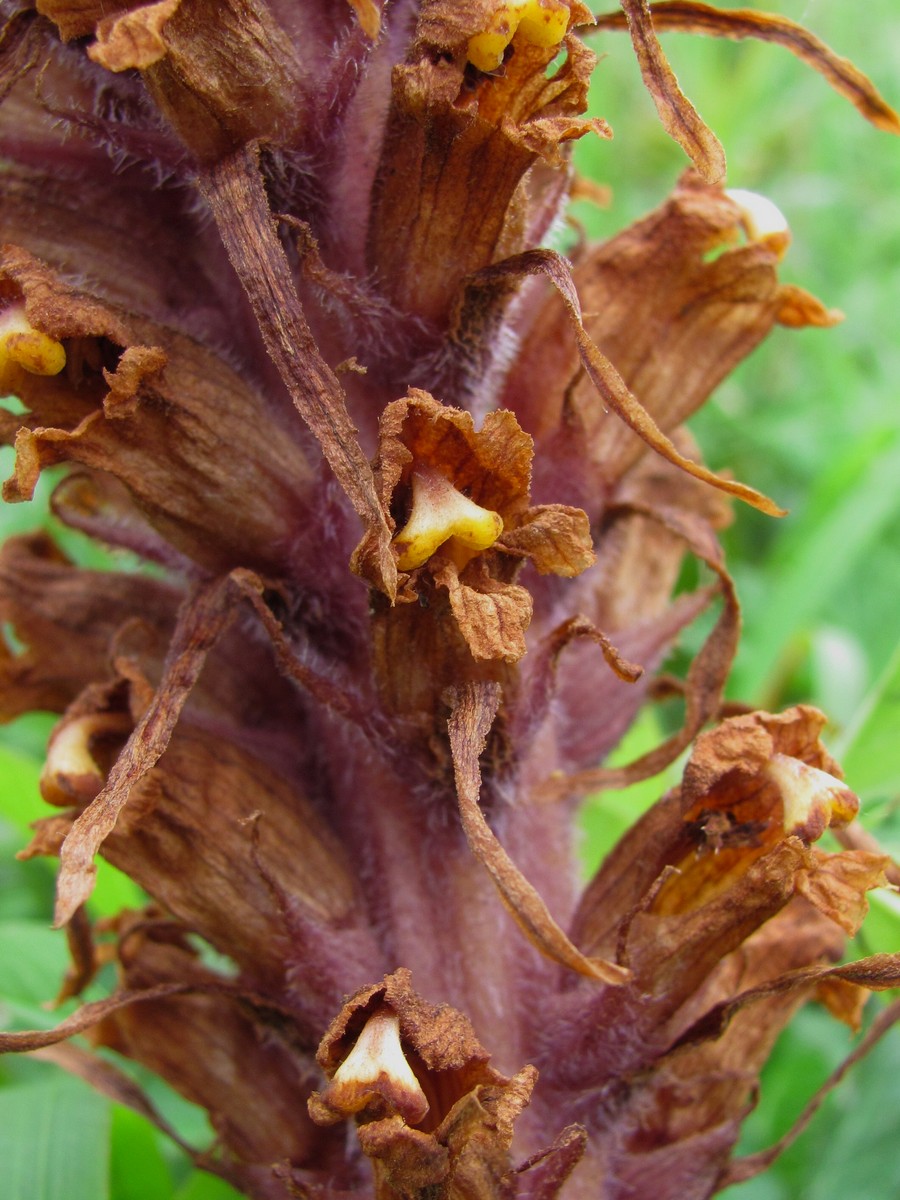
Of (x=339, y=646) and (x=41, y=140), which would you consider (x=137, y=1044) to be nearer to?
(x=339, y=646)

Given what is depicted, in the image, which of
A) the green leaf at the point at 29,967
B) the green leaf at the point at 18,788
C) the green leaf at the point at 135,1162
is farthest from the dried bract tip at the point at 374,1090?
the green leaf at the point at 18,788

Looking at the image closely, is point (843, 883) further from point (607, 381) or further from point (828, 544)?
point (828, 544)

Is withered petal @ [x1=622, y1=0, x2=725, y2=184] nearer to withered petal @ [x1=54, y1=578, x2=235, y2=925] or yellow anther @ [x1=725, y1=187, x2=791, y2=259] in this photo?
yellow anther @ [x1=725, y1=187, x2=791, y2=259]

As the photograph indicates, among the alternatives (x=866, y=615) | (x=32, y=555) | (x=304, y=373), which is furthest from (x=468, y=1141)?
(x=866, y=615)

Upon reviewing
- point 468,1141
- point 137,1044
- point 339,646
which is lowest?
point 137,1044

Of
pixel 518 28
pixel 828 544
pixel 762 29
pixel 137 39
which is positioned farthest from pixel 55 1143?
pixel 828 544

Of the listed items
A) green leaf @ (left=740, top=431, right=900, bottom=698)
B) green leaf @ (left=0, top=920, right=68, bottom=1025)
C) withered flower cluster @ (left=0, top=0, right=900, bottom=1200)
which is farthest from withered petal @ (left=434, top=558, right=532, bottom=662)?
green leaf @ (left=740, top=431, right=900, bottom=698)

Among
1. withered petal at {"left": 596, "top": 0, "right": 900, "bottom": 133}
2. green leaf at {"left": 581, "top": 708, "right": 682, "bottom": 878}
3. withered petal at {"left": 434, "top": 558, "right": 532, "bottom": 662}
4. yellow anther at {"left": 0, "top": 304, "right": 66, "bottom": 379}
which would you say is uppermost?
withered petal at {"left": 596, "top": 0, "right": 900, "bottom": 133}
